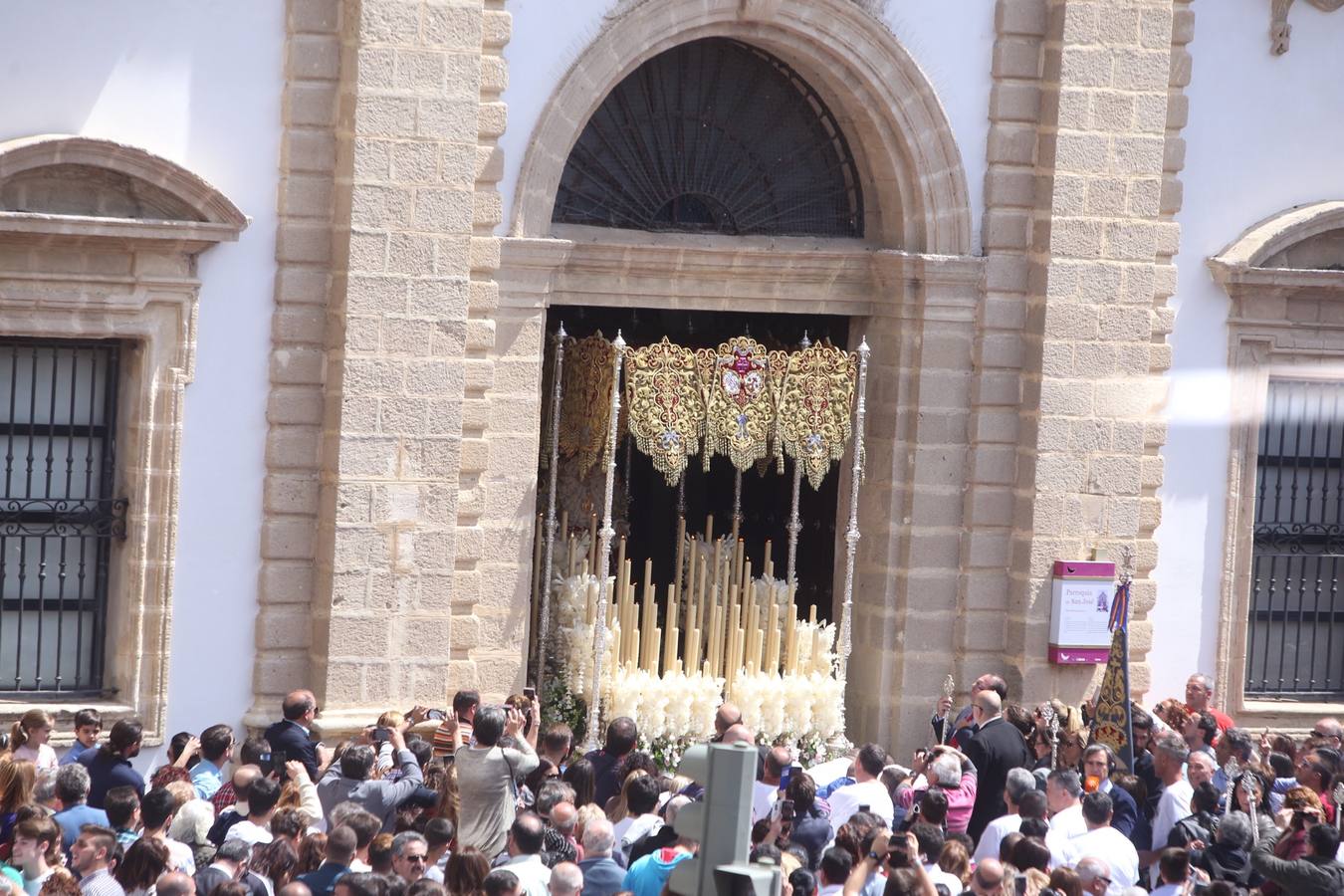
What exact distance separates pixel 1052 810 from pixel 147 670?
502 centimetres

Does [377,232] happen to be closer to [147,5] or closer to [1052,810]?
[147,5]

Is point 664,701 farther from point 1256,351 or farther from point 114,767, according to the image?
point 1256,351

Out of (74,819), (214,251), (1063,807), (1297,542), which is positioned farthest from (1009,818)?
(1297,542)

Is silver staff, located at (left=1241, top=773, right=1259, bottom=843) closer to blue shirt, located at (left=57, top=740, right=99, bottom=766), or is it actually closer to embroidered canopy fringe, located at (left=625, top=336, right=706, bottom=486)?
embroidered canopy fringe, located at (left=625, top=336, right=706, bottom=486)

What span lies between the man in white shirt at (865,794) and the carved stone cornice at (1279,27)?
20.5ft

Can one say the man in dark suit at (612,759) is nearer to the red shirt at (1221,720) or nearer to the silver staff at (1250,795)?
the silver staff at (1250,795)

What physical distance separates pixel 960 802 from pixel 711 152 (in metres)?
4.93

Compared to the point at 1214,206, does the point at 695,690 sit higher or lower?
lower

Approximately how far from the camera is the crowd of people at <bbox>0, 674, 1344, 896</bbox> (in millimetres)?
8203

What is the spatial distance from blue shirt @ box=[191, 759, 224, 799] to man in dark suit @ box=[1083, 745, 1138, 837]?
403cm

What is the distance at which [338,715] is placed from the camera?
11.9 meters

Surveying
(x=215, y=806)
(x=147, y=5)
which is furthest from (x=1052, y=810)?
(x=147, y=5)

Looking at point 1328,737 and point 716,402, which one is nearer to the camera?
point 1328,737

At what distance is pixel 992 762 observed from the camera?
11.2 metres
